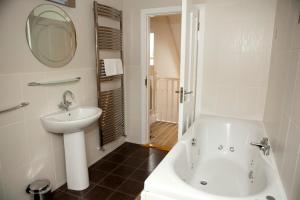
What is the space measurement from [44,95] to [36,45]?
46 centimetres

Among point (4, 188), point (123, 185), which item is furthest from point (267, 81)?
point (4, 188)

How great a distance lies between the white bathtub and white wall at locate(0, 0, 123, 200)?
120 cm

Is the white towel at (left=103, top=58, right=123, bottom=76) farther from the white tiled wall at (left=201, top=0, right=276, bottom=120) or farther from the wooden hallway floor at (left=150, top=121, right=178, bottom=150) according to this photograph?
the wooden hallway floor at (left=150, top=121, right=178, bottom=150)

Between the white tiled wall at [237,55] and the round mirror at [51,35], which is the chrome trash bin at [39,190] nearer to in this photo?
the round mirror at [51,35]

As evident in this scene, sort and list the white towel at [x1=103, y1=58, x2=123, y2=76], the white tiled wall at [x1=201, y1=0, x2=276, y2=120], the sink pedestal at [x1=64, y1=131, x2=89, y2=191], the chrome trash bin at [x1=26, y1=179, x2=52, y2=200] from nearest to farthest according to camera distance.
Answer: the chrome trash bin at [x1=26, y1=179, x2=52, y2=200] → the sink pedestal at [x1=64, y1=131, x2=89, y2=191] → the white tiled wall at [x1=201, y1=0, x2=276, y2=120] → the white towel at [x1=103, y1=58, x2=123, y2=76]

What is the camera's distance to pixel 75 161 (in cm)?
204

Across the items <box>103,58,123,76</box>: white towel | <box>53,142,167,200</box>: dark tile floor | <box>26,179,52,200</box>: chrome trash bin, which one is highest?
<box>103,58,123,76</box>: white towel

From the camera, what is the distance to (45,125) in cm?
183

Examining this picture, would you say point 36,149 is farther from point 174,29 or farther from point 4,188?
point 174,29

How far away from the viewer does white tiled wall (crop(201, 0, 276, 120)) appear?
2.27 meters

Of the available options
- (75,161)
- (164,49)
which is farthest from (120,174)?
(164,49)

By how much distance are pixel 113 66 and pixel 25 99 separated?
1.18m

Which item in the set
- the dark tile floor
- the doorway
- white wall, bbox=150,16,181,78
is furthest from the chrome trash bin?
white wall, bbox=150,16,181,78

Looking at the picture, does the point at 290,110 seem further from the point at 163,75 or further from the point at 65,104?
the point at 163,75
